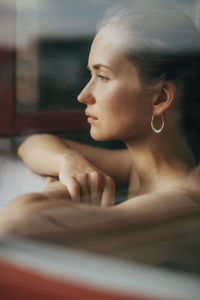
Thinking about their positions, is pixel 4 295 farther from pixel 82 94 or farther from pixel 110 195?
pixel 82 94

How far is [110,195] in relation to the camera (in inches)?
57.4

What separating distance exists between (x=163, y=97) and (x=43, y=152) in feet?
1.22

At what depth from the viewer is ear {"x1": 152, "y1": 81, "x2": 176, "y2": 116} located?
4.91ft

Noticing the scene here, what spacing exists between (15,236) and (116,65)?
0.49m

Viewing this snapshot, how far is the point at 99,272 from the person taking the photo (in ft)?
4.12

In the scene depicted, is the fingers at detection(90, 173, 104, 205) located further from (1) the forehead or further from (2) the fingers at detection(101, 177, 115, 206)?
(1) the forehead

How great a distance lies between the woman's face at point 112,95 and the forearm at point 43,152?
127mm

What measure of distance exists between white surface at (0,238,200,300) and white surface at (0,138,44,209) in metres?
0.14

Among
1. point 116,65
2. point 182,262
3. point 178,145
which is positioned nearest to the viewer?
point 182,262

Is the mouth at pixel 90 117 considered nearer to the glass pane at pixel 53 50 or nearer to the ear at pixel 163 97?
the glass pane at pixel 53 50

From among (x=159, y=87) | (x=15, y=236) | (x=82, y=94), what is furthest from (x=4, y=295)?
(x=159, y=87)

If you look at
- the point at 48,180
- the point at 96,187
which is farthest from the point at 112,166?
the point at 48,180

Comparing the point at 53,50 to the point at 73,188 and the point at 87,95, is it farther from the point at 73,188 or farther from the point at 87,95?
the point at 73,188

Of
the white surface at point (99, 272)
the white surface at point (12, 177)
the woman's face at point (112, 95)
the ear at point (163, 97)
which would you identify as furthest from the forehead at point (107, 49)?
the white surface at point (99, 272)
